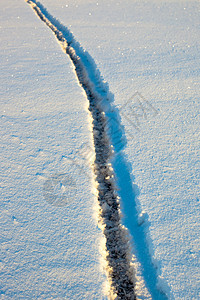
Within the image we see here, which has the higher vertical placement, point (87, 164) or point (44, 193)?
point (87, 164)

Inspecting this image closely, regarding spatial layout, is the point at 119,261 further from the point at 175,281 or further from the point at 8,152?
the point at 8,152

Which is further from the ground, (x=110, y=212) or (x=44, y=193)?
(x=44, y=193)

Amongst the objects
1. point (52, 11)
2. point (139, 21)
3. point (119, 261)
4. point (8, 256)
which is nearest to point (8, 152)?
point (8, 256)

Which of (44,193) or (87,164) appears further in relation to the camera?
(87,164)

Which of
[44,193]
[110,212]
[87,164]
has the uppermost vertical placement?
[87,164]
